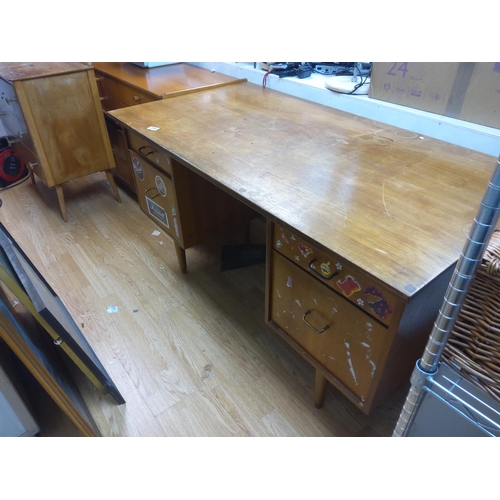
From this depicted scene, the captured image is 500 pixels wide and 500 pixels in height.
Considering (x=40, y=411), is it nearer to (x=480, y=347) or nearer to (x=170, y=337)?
(x=170, y=337)

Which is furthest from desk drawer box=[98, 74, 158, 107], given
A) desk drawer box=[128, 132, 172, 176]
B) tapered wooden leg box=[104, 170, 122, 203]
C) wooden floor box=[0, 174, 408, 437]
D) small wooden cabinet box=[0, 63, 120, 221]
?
wooden floor box=[0, 174, 408, 437]

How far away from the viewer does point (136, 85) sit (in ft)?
5.99

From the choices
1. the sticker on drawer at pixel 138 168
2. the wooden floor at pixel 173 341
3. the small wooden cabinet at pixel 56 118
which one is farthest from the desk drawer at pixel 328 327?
→ the small wooden cabinet at pixel 56 118

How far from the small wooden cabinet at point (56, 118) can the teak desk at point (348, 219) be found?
32.3 inches

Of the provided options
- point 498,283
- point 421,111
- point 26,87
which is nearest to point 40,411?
point 498,283

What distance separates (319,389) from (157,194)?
990 millimetres

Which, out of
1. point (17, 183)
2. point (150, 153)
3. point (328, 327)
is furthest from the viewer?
point (17, 183)

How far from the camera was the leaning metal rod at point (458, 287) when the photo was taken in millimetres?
478

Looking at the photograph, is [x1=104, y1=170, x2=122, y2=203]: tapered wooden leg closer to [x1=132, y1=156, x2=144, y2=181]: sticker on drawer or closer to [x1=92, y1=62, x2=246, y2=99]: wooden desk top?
[x1=92, y1=62, x2=246, y2=99]: wooden desk top

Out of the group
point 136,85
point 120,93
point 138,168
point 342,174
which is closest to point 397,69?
point 342,174

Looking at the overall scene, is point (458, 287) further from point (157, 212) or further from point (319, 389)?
point (157, 212)

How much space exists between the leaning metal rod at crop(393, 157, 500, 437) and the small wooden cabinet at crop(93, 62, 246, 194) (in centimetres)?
146

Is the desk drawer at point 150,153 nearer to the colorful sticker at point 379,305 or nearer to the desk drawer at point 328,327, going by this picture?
the desk drawer at point 328,327

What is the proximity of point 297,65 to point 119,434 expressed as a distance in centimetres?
164
